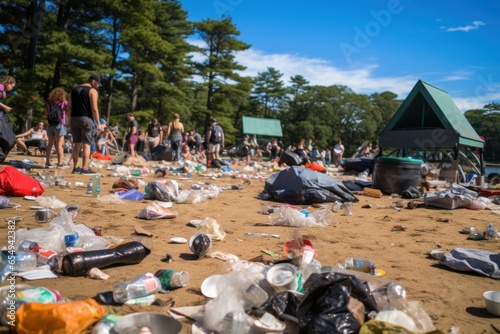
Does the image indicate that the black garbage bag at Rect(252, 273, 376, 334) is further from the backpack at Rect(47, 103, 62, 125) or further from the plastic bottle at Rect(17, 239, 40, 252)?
the backpack at Rect(47, 103, 62, 125)

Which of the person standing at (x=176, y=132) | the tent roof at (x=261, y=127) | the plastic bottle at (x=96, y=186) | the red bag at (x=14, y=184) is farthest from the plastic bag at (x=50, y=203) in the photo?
the tent roof at (x=261, y=127)

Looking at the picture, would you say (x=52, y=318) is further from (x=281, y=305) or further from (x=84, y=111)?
(x=84, y=111)

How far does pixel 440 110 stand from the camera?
1022 centimetres

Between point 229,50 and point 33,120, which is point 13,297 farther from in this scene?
point 229,50

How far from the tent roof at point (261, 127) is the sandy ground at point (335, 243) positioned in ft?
76.7

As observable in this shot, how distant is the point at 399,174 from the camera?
718cm

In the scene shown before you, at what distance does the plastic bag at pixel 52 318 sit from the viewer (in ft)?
4.86

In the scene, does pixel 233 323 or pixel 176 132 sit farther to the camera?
pixel 176 132

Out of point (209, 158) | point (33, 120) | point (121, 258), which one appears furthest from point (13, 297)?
point (33, 120)

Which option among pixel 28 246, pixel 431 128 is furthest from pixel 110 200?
pixel 431 128

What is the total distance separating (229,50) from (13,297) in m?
34.8

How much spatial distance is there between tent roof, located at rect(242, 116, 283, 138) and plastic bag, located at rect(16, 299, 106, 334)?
27.1 meters

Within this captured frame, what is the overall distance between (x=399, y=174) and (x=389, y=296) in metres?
5.83

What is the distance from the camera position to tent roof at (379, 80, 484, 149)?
9.96 metres
